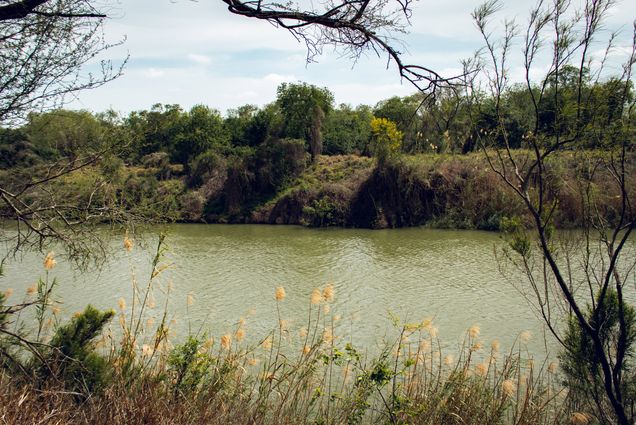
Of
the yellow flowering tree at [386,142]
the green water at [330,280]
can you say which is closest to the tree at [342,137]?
the yellow flowering tree at [386,142]

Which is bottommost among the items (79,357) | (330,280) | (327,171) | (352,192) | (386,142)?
(330,280)

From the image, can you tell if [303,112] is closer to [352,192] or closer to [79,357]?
[352,192]

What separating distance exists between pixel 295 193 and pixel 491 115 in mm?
20275

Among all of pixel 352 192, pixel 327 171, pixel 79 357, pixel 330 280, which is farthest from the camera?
pixel 327 171

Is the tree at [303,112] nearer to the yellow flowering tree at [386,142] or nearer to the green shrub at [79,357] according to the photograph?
the yellow flowering tree at [386,142]

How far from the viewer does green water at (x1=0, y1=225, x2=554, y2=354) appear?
829 centimetres

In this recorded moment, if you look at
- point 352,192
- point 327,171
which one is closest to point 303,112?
point 327,171

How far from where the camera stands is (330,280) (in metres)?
11.4

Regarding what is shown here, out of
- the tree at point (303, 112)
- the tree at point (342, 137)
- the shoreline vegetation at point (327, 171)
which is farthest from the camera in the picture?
the tree at point (342, 137)

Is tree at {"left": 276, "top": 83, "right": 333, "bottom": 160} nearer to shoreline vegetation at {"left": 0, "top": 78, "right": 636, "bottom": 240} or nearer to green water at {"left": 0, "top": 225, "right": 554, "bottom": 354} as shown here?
shoreline vegetation at {"left": 0, "top": 78, "right": 636, "bottom": 240}

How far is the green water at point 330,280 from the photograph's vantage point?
8289 millimetres

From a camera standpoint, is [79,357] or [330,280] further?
[330,280]

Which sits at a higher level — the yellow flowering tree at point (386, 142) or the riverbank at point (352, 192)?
the yellow flowering tree at point (386, 142)

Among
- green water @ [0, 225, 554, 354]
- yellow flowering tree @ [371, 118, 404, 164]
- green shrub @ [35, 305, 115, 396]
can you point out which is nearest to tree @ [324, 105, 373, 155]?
yellow flowering tree @ [371, 118, 404, 164]
